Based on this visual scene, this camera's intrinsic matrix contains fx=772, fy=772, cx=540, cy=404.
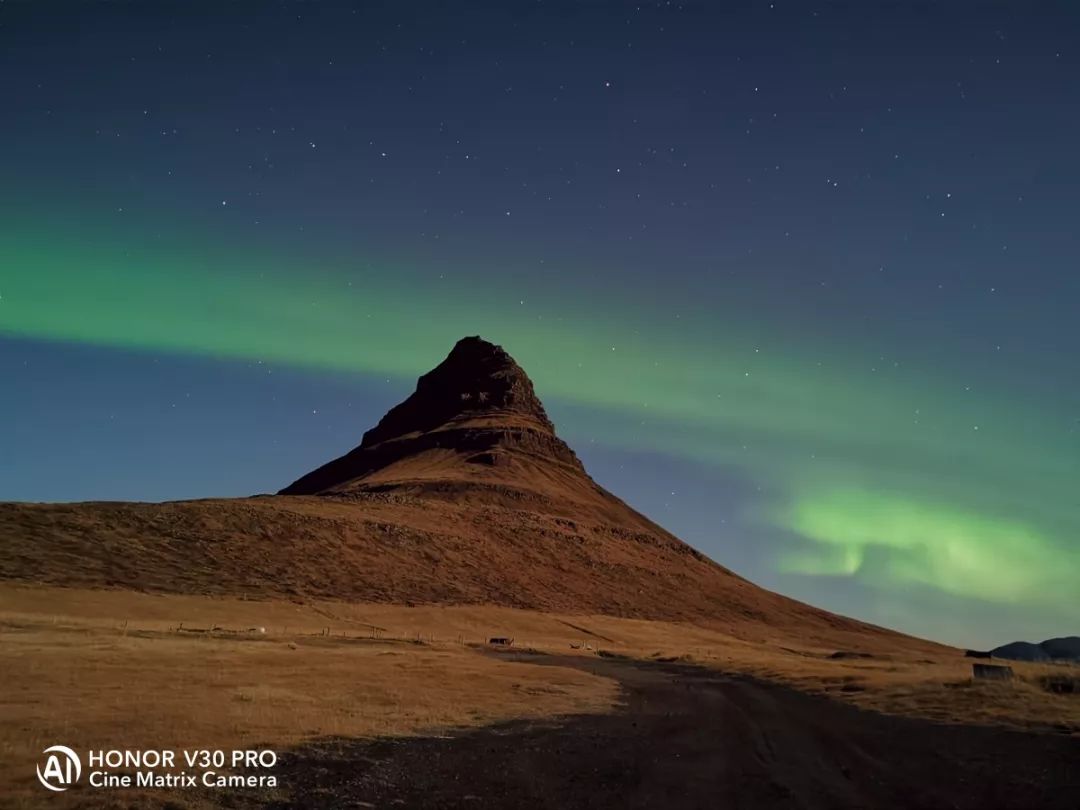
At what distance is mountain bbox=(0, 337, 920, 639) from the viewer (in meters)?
74.0

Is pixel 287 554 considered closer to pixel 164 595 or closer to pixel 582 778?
pixel 164 595

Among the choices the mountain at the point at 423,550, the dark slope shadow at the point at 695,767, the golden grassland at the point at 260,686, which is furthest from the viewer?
the mountain at the point at 423,550

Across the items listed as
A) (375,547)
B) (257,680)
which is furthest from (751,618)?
(257,680)

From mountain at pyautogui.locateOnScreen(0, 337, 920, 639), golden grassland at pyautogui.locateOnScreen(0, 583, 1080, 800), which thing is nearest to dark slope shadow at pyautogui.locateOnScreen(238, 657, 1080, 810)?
golden grassland at pyautogui.locateOnScreen(0, 583, 1080, 800)

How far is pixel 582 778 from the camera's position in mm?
14750

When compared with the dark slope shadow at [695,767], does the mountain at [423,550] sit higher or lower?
higher

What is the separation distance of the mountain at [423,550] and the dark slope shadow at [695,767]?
59.1m

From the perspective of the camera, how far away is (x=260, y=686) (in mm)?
25031

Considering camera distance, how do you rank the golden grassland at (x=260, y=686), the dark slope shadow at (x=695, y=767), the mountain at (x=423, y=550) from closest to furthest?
the dark slope shadow at (x=695, y=767)
the golden grassland at (x=260, y=686)
the mountain at (x=423, y=550)

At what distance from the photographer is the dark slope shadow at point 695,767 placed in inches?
517

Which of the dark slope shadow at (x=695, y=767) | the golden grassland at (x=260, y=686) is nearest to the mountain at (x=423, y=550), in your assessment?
the golden grassland at (x=260, y=686)

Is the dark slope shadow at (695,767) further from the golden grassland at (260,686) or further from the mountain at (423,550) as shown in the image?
the mountain at (423,550)

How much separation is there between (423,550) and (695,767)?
92.6 metres

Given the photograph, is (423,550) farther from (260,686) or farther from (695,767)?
(695,767)
